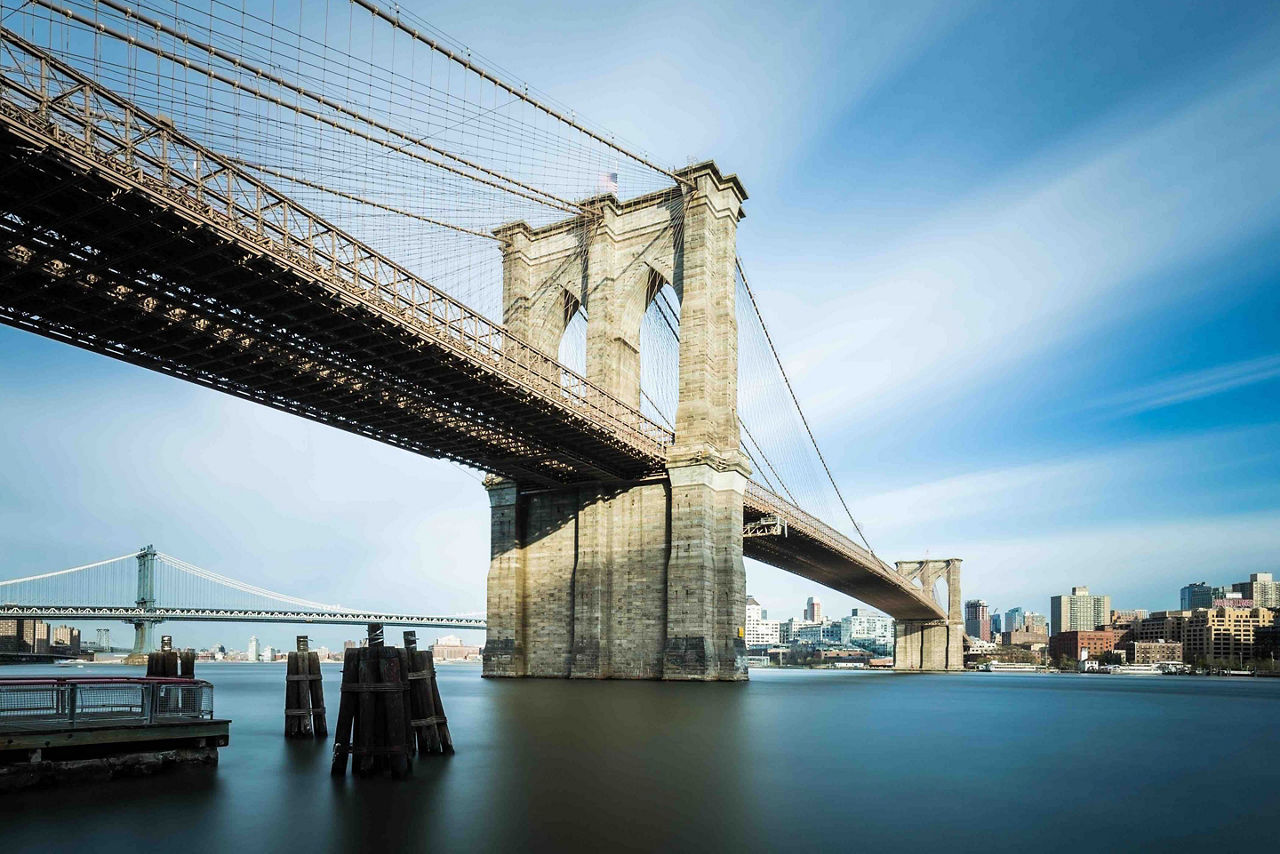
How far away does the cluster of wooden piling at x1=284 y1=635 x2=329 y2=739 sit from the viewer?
1770cm

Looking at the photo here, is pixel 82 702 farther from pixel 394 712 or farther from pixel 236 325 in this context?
Result: pixel 236 325

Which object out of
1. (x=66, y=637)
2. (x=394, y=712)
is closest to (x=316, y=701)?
(x=394, y=712)

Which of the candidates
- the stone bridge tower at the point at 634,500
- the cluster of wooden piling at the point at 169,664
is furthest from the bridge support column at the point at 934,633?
the cluster of wooden piling at the point at 169,664

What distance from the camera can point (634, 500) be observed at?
4656 cm

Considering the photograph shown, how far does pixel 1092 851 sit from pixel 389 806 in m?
7.68

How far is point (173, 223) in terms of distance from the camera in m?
21.0

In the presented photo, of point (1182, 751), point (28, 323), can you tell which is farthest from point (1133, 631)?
point (28, 323)

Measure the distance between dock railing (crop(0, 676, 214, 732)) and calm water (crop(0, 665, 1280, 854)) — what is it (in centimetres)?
102

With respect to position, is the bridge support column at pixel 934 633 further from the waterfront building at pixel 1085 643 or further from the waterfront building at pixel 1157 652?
the waterfront building at pixel 1085 643

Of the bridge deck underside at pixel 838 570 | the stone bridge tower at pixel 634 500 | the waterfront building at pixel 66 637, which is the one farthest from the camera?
the waterfront building at pixel 66 637

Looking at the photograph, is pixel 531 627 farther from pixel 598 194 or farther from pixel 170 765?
pixel 170 765

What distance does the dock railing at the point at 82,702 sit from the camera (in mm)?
11969

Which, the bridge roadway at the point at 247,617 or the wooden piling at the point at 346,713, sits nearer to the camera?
the wooden piling at the point at 346,713

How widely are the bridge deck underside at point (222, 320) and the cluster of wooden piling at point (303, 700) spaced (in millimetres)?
10388
